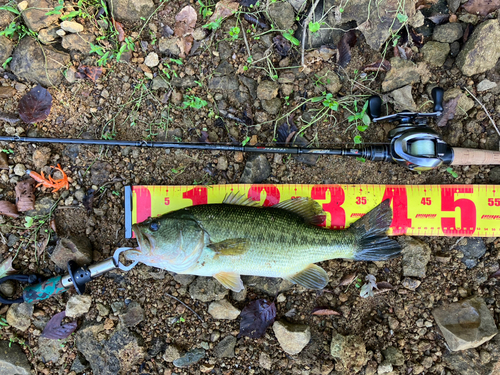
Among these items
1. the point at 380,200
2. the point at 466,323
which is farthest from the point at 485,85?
the point at 466,323

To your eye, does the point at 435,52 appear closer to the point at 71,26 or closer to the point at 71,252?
the point at 71,26

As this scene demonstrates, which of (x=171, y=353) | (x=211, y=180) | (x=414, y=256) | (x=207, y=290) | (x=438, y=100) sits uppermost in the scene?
(x=438, y=100)

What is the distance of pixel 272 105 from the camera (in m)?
3.49

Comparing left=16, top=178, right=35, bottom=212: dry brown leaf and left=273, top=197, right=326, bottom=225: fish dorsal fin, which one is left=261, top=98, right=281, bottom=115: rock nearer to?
left=273, top=197, right=326, bottom=225: fish dorsal fin

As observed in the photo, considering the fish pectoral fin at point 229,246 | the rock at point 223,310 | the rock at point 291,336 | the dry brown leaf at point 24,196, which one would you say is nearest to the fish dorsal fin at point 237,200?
the fish pectoral fin at point 229,246

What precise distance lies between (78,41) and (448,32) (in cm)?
417

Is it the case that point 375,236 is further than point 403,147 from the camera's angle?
Yes

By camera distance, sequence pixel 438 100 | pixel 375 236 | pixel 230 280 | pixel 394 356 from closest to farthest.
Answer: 1. pixel 438 100
2. pixel 230 280
3. pixel 375 236
4. pixel 394 356

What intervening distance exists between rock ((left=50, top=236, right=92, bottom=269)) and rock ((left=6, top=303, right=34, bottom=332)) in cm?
65

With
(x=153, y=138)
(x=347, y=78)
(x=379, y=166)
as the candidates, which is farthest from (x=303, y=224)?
(x=153, y=138)

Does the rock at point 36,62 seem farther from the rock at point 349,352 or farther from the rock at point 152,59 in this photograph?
the rock at point 349,352

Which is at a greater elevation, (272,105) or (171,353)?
(272,105)

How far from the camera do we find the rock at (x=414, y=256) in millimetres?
3385

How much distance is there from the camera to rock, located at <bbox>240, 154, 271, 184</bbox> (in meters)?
3.47
